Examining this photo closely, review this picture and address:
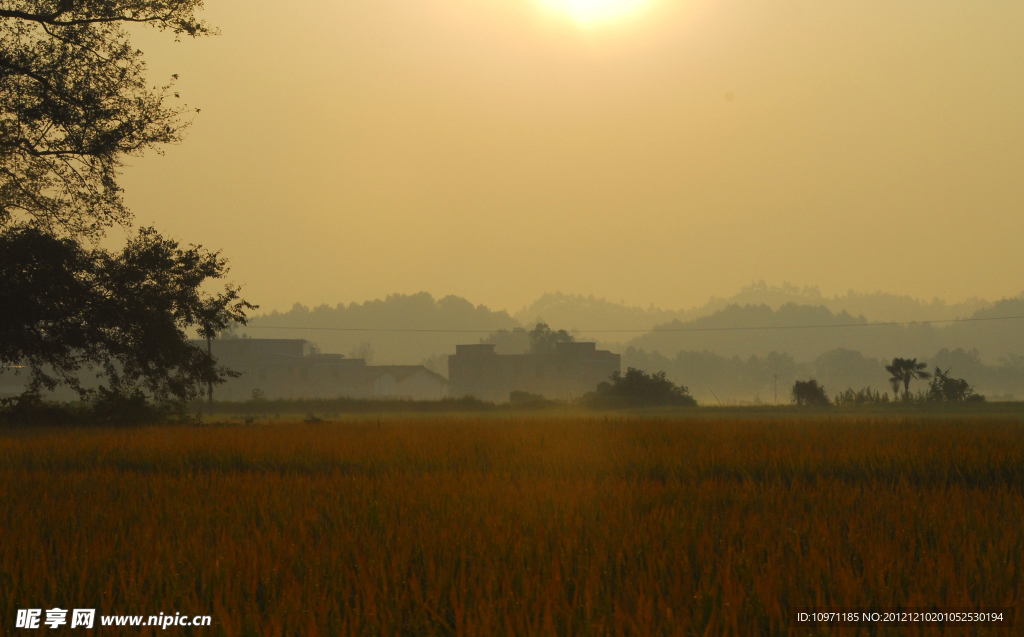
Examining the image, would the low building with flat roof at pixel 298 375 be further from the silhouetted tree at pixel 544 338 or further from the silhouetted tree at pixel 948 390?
the silhouetted tree at pixel 948 390

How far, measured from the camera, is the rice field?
304 centimetres

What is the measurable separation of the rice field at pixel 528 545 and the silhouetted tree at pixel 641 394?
40893 mm

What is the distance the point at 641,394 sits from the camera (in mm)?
50375

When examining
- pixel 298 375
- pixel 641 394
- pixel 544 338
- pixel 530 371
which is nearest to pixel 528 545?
pixel 641 394

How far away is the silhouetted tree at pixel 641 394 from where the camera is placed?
4912 centimetres

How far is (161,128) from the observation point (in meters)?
17.9

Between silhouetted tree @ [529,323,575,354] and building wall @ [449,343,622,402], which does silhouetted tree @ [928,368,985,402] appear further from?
silhouetted tree @ [529,323,575,354]

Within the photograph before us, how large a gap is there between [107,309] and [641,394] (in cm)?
3727

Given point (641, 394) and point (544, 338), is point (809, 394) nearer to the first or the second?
point (641, 394)

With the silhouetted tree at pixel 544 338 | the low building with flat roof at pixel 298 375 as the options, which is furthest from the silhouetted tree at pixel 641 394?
the silhouetted tree at pixel 544 338

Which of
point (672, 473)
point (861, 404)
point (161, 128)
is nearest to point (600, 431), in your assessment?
point (672, 473)

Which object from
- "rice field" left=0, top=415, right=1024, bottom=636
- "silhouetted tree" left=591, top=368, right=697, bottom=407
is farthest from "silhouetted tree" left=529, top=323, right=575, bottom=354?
"rice field" left=0, top=415, right=1024, bottom=636

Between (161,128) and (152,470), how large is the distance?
11789 mm

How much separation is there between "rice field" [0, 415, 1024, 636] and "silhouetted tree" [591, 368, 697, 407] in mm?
40893
